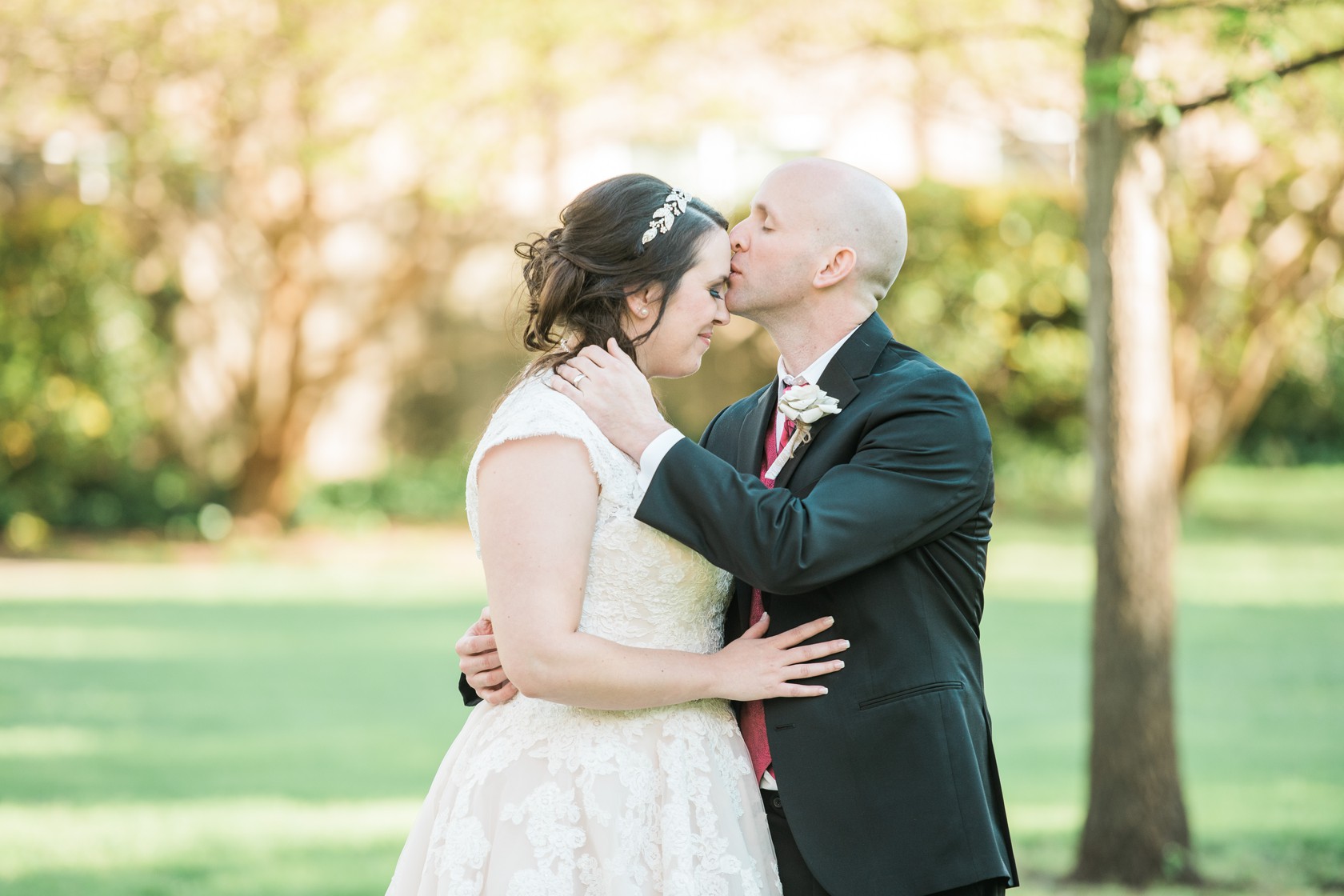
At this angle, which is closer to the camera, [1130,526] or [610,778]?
[610,778]

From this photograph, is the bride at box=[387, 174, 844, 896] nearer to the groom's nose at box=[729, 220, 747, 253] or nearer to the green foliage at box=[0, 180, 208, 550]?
the groom's nose at box=[729, 220, 747, 253]

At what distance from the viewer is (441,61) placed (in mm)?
13969

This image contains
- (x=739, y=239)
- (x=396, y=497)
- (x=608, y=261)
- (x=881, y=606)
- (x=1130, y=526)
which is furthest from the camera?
(x=396, y=497)

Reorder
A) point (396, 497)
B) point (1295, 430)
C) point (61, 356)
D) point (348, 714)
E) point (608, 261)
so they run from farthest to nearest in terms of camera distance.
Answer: point (1295, 430) < point (396, 497) < point (61, 356) < point (348, 714) < point (608, 261)

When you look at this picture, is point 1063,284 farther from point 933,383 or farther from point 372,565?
point 933,383

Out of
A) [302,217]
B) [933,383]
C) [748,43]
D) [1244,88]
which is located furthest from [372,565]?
[933,383]

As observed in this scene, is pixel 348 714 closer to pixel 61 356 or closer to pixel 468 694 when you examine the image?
pixel 468 694

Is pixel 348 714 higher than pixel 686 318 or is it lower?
lower

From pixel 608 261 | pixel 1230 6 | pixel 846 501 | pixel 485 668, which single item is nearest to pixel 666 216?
pixel 608 261

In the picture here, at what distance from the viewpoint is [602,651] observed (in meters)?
2.68

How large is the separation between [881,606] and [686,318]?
2.35 ft

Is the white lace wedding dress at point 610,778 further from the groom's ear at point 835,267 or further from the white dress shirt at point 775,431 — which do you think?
the groom's ear at point 835,267

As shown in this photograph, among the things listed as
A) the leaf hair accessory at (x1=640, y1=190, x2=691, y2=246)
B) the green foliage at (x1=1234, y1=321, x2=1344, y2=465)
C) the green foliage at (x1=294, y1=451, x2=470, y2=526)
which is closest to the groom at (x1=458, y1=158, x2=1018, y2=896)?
→ the leaf hair accessory at (x1=640, y1=190, x2=691, y2=246)

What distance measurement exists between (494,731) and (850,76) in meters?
13.7
